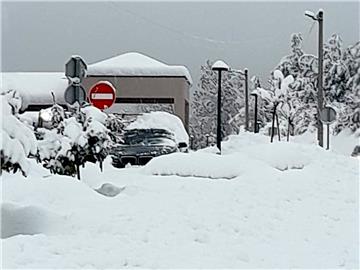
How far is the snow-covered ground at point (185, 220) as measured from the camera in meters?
6.74

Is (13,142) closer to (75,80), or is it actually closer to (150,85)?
(75,80)

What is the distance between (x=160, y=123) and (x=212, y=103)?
5165cm

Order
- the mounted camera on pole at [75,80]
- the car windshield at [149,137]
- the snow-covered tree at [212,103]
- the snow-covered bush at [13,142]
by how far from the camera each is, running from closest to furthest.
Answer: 1. the snow-covered bush at [13,142]
2. the mounted camera on pole at [75,80]
3. the car windshield at [149,137]
4. the snow-covered tree at [212,103]

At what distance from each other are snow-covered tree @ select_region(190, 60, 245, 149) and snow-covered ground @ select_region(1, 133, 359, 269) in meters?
56.7

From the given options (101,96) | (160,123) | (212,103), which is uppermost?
(101,96)

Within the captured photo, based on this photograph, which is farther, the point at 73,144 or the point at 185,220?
the point at 73,144

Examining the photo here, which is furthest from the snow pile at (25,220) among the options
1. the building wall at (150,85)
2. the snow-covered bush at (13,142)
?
the building wall at (150,85)

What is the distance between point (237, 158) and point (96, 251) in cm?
761

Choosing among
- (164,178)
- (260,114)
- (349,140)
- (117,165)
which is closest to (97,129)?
(164,178)

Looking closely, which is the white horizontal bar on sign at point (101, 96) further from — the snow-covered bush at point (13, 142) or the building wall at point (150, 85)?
the building wall at point (150, 85)

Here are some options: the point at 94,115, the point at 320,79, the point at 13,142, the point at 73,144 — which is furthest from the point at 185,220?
the point at 320,79

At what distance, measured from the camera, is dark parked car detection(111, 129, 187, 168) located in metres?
20.2

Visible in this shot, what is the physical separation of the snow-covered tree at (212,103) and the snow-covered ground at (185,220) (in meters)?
56.7

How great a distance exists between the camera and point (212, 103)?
2970 inches
